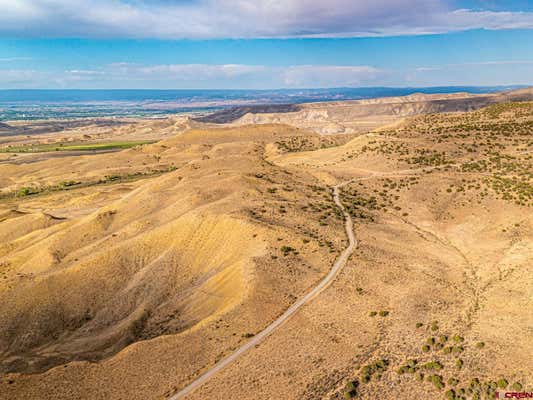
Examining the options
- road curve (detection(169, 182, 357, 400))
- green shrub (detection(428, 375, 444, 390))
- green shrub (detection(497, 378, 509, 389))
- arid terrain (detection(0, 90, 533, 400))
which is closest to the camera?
green shrub (detection(497, 378, 509, 389))

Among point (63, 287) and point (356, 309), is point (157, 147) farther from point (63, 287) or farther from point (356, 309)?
point (356, 309)

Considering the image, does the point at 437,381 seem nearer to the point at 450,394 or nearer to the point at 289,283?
the point at 450,394

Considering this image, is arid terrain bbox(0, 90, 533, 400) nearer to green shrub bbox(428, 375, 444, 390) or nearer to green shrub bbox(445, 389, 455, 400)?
green shrub bbox(445, 389, 455, 400)

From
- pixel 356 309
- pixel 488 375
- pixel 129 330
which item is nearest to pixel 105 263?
pixel 129 330

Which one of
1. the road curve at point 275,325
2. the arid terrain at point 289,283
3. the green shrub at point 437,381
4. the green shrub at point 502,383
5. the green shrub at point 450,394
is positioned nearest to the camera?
the green shrub at point 450,394

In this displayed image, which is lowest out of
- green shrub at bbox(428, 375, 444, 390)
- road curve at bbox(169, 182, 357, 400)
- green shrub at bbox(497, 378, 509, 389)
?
road curve at bbox(169, 182, 357, 400)

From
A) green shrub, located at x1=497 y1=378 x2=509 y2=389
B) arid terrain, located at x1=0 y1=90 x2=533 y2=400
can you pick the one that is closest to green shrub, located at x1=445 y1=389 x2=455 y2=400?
arid terrain, located at x1=0 y1=90 x2=533 y2=400

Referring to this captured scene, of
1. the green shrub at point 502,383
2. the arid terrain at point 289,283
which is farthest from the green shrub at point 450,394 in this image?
the green shrub at point 502,383

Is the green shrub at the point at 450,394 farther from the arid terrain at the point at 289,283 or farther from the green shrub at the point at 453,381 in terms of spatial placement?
the green shrub at the point at 453,381

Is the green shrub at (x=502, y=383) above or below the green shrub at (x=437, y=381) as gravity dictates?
above
